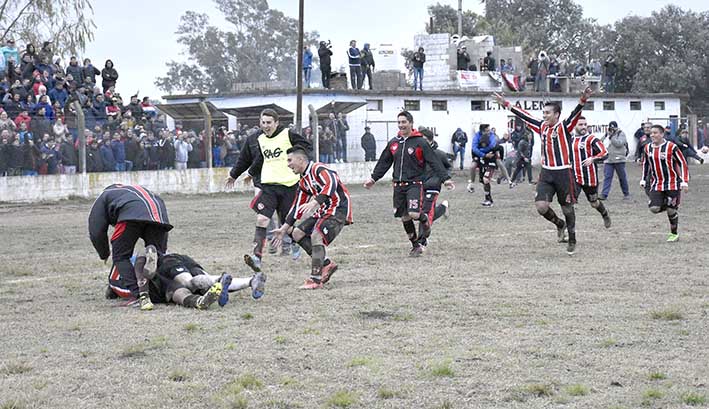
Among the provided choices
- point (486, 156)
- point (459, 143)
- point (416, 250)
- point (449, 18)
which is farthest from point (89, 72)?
point (449, 18)

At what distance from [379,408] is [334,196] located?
5067 mm

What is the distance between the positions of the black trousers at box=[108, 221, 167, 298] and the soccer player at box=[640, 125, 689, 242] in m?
7.87

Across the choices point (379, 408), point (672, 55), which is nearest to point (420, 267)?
point (379, 408)

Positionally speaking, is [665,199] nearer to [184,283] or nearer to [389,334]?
[184,283]

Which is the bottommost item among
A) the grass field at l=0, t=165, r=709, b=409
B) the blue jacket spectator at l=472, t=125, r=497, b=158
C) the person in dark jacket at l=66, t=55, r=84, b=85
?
the grass field at l=0, t=165, r=709, b=409

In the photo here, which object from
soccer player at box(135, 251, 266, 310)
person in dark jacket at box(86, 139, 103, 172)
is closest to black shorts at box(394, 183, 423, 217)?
soccer player at box(135, 251, 266, 310)

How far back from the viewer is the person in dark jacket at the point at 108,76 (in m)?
29.9

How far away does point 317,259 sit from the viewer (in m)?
10.7

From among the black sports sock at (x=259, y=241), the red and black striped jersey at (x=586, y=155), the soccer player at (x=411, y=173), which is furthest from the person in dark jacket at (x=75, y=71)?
the black sports sock at (x=259, y=241)

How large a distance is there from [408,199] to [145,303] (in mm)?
4927

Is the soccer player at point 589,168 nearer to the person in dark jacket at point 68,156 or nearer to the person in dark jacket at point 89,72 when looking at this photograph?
the person in dark jacket at point 68,156

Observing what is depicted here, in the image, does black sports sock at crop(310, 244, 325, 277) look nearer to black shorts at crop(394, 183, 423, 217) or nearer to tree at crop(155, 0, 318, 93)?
black shorts at crop(394, 183, 423, 217)

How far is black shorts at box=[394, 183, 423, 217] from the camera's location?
44.8 ft

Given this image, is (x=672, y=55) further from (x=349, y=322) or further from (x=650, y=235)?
(x=349, y=322)
